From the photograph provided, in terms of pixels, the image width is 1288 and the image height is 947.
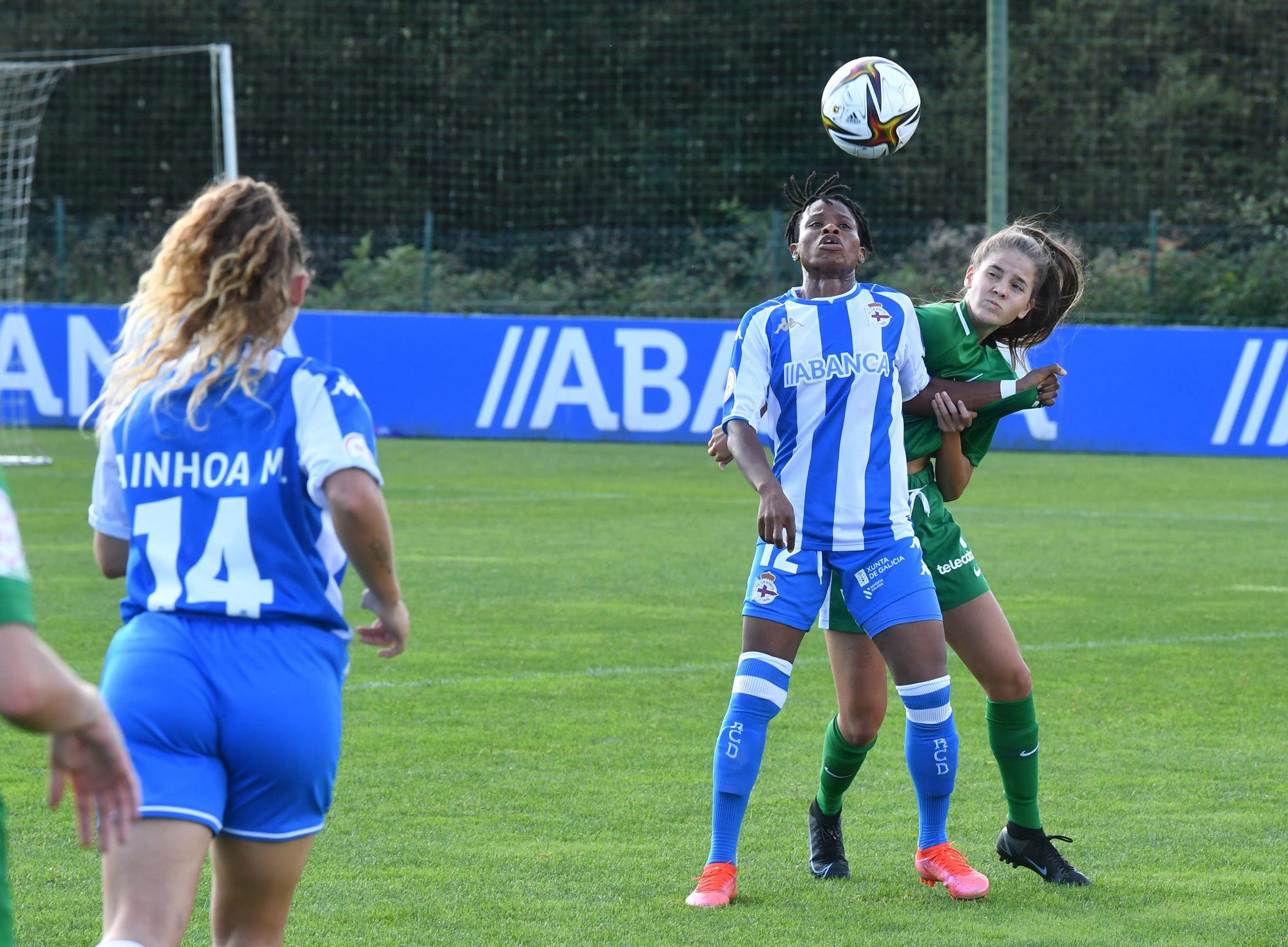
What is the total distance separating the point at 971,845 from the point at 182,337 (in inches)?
132

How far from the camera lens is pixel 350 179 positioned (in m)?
37.3

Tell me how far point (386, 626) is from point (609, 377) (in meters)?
18.5

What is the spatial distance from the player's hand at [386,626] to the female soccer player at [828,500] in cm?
169

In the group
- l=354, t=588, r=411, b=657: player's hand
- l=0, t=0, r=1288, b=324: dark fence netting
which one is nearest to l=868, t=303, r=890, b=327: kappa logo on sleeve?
l=354, t=588, r=411, b=657: player's hand

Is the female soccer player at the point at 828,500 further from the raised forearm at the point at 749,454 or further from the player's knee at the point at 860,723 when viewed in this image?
the player's knee at the point at 860,723

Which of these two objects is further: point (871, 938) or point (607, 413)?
point (607, 413)

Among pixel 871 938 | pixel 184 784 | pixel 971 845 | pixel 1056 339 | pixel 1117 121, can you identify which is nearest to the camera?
pixel 184 784

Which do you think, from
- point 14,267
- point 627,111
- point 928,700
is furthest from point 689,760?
point 627,111

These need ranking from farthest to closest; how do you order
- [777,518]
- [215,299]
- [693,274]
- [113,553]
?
[693,274], [777,518], [113,553], [215,299]

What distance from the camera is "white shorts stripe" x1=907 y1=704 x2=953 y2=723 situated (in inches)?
198

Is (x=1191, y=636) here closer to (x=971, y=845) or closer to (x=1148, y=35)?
(x=971, y=845)

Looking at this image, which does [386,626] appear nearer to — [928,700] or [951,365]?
[928,700]

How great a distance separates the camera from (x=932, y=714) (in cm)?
505

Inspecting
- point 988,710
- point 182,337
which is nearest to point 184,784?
point 182,337
